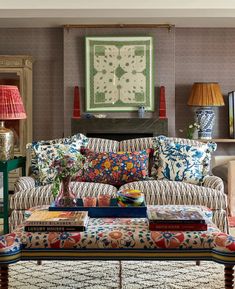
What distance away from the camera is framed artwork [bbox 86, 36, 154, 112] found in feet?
23.7

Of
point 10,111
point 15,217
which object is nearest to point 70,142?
point 10,111

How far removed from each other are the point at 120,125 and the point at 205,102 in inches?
45.1

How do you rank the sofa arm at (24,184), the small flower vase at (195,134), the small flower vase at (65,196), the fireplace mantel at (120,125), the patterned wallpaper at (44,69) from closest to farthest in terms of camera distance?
the small flower vase at (65,196)
the sofa arm at (24,184)
the fireplace mantel at (120,125)
the small flower vase at (195,134)
the patterned wallpaper at (44,69)

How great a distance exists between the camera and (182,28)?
7539mm

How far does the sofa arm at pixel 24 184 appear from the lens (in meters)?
4.29

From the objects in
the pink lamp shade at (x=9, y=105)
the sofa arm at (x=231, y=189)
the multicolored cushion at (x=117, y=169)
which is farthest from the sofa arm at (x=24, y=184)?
the sofa arm at (x=231, y=189)

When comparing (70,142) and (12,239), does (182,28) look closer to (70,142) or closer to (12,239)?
(70,142)

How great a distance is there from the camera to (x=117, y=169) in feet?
15.1

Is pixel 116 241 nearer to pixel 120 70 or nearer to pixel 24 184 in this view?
pixel 24 184

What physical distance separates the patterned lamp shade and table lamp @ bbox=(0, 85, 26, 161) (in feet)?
9.81

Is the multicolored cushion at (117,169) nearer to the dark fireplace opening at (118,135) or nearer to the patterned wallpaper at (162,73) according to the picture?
the dark fireplace opening at (118,135)

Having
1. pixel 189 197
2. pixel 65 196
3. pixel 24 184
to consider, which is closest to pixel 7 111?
pixel 24 184

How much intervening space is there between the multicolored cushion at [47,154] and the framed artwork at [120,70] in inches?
100

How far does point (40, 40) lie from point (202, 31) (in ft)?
7.40
